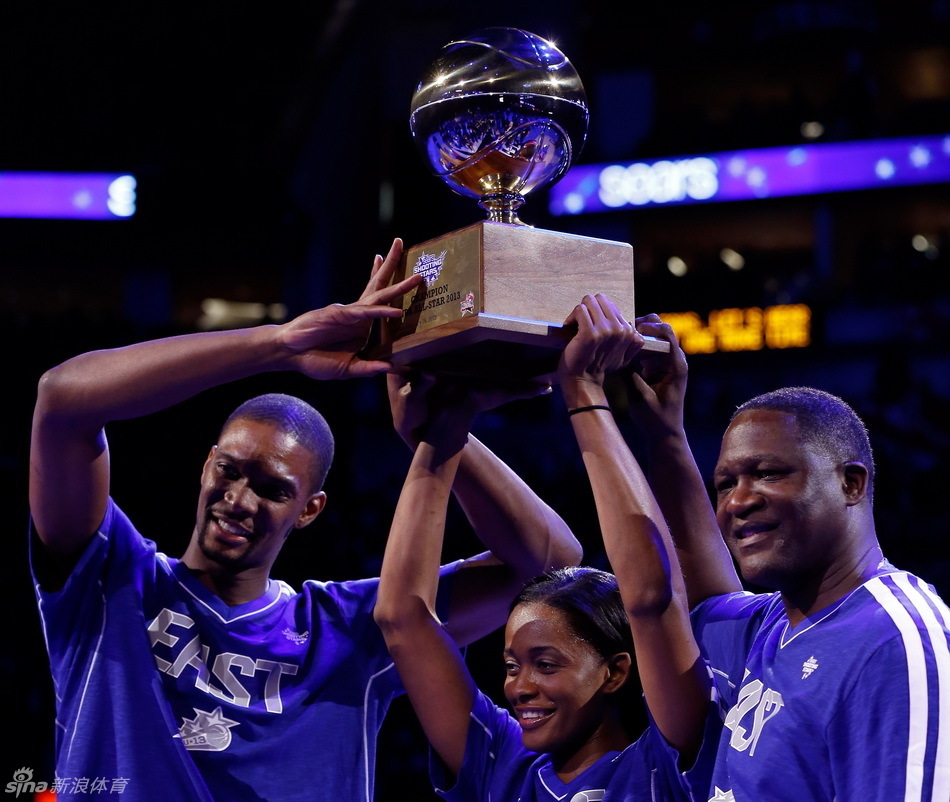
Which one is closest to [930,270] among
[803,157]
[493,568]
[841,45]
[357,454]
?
[803,157]

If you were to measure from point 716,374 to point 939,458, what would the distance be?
2351 mm

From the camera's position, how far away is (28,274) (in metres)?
13.1

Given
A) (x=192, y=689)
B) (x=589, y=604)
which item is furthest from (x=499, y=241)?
(x=192, y=689)

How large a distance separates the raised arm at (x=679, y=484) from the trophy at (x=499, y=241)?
0.12 metres

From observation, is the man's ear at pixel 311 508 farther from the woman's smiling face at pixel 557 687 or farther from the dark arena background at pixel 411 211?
the dark arena background at pixel 411 211

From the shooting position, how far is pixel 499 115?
7.08ft

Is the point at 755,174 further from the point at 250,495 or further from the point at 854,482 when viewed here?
the point at 854,482

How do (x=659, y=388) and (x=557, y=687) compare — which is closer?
(x=557, y=687)

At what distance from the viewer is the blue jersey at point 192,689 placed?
7.38 ft

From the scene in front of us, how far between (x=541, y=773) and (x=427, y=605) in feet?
1.32

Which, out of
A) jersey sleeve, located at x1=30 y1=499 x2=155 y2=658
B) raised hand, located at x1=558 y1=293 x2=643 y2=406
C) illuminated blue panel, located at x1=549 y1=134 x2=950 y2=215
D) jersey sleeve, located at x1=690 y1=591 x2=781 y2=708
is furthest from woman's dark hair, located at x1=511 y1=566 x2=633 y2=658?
illuminated blue panel, located at x1=549 y1=134 x2=950 y2=215

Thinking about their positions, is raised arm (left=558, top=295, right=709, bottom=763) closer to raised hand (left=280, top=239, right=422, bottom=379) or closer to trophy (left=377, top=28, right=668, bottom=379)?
trophy (left=377, top=28, right=668, bottom=379)

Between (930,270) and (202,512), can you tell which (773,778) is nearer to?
(202,512)

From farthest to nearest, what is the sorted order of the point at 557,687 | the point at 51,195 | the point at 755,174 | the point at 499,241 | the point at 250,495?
the point at 51,195 → the point at 755,174 → the point at 250,495 → the point at 557,687 → the point at 499,241
